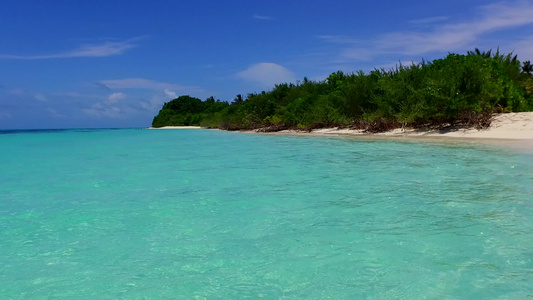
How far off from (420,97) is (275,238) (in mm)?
22019

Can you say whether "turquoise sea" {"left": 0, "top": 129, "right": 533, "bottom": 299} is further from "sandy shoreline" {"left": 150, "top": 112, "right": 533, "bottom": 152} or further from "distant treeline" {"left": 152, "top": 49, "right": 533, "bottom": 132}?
"distant treeline" {"left": 152, "top": 49, "right": 533, "bottom": 132}

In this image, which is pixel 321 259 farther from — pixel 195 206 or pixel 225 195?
pixel 225 195

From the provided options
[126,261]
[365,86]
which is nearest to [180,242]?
[126,261]

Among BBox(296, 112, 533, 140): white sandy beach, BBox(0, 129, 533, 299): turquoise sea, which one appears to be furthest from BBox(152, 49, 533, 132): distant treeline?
BBox(0, 129, 533, 299): turquoise sea

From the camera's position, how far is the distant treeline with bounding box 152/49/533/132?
22.0m

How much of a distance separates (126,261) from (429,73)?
84.4 feet

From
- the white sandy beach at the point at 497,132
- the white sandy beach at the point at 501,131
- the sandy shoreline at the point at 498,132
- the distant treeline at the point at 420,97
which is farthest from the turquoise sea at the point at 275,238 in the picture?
the distant treeline at the point at 420,97

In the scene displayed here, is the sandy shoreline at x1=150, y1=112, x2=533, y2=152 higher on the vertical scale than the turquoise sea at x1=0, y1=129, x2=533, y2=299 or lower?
higher

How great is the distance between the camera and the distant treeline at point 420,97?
2197cm

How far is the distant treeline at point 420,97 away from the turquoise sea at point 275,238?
14812 millimetres

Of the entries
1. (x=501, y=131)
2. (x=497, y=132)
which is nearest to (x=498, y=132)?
(x=497, y=132)

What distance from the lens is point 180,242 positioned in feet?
14.8

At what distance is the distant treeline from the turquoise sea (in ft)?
48.6

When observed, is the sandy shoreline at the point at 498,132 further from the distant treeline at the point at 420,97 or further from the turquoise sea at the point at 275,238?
the turquoise sea at the point at 275,238
